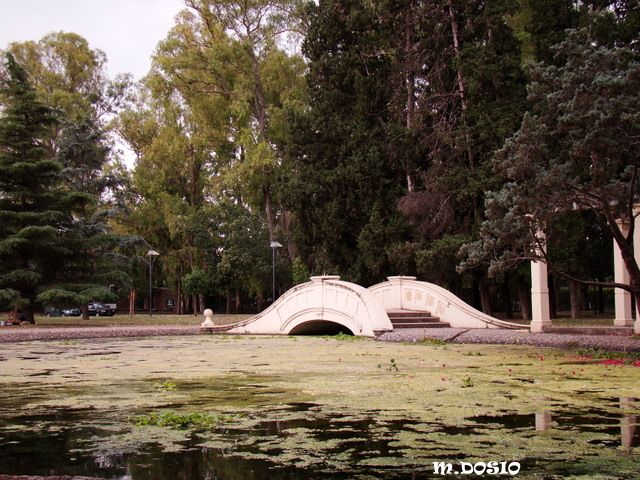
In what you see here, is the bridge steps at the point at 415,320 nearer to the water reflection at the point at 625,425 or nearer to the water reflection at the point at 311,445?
the water reflection at the point at 625,425

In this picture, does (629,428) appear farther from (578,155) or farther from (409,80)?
(409,80)

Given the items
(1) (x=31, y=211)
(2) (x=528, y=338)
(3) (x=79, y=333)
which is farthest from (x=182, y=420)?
(1) (x=31, y=211)

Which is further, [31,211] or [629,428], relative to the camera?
[31,211]

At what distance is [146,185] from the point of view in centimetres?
3822

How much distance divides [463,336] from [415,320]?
3.93 metres

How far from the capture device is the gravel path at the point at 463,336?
12.8m

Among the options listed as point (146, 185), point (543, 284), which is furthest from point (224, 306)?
point (543, 284)

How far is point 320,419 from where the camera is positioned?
5.89 metres

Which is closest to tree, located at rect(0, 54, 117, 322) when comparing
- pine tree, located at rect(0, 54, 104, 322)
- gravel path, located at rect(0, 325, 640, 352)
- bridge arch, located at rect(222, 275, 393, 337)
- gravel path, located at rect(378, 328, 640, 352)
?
pine tree, located at rect(0, 54, 104, 322)

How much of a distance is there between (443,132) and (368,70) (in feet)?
16.9

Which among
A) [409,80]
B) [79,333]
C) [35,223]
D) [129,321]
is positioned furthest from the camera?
[129,321]

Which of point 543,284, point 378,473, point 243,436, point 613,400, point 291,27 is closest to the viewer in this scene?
point 378,473

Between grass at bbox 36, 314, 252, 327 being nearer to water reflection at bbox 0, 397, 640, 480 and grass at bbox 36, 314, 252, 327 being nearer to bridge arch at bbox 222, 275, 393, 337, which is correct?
bridge arch at bbox 222, 275, 393, 337

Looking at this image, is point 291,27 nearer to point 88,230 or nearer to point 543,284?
point 88,230
